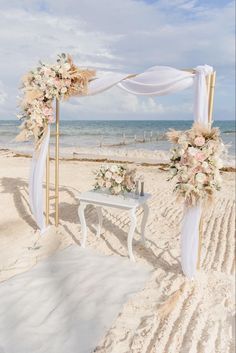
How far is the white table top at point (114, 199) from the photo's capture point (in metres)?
4.88

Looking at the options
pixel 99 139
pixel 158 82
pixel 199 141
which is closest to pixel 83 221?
pixel 199 141

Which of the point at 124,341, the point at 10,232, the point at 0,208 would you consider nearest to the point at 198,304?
the point at 124,341

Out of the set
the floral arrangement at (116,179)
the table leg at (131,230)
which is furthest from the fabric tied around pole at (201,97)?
the table leg at (131,230)

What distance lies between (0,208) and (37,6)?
4534 mm

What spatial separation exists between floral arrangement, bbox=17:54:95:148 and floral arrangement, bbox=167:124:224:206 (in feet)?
6.88

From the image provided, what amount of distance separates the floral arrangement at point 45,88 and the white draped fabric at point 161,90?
23 cm

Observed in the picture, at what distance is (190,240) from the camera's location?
4.39 metres

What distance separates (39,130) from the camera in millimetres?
5594

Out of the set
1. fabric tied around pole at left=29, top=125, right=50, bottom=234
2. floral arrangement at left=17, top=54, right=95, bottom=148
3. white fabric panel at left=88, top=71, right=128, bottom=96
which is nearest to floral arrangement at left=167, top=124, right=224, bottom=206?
white fabric panel at left=88, top=71, right=128, bottom=96

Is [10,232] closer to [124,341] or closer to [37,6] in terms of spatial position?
[124,341]

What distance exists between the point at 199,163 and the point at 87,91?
232cm

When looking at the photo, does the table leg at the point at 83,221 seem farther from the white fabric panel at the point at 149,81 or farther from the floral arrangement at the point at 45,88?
the white fabric panel at the point at 149,81

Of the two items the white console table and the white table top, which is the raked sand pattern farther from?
the white table top

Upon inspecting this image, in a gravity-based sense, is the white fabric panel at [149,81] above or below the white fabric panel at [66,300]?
above
